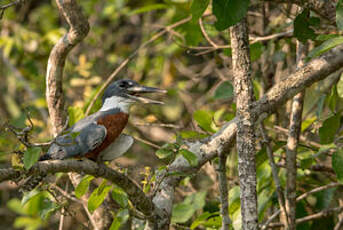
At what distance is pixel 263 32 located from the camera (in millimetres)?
4227

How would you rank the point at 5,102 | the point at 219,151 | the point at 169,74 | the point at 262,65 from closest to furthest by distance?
the point at 219,151 → the point at 262,65 → the point at 169,74 → the point at 5,102

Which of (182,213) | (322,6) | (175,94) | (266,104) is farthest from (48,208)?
(175,94)

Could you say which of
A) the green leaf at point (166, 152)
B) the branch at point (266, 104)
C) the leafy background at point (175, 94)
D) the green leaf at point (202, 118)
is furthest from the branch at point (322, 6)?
the green leaf at point (166, 152)

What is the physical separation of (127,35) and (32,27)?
4.75 feet

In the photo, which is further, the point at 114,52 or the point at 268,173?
the point at 114,52

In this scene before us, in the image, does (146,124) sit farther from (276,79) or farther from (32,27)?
(32,27)

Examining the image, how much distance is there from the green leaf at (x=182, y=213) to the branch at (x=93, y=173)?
76cm

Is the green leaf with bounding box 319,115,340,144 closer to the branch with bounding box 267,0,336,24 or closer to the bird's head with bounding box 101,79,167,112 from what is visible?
the branch with bounding box 267,0,336,24

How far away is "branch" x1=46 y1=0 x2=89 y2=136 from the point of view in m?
3.20

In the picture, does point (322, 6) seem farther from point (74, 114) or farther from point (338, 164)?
point (74, 114)

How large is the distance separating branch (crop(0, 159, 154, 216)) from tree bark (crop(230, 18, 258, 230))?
0.58 m

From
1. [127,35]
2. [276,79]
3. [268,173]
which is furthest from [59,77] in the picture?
[127,35]

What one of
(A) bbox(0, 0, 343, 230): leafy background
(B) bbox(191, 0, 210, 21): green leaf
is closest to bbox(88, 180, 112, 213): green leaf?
(A) bbox(0, 0, 343, 230): leafy background

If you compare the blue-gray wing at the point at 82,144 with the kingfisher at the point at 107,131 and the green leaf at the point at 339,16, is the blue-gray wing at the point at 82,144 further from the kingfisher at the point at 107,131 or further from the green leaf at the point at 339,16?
the green leaf at the point at 339,16
